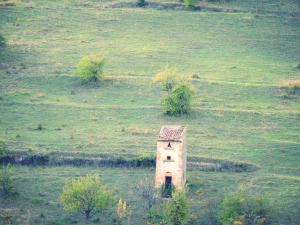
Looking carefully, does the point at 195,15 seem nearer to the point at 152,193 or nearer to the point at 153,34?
the point at 153,34

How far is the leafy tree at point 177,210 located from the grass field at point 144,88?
258 cm

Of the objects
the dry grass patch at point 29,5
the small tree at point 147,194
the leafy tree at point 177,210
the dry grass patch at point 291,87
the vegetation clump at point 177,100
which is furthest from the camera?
the dry grass patch at point 29,5

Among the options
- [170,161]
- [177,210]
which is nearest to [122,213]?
[177,210]

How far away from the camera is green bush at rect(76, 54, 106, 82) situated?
51.2 metres

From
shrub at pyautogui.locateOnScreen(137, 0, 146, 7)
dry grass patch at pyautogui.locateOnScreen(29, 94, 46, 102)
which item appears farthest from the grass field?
shrub at pyautogui.locateOnScreen(137, 0, 146, 7)

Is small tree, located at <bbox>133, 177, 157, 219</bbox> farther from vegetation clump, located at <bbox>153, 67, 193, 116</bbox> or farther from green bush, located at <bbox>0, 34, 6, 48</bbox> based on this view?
green bush, located at <bbox>0, 34, 6, 48</bbox>

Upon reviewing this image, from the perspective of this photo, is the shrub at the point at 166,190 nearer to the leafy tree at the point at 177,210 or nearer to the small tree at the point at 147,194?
the small tree at the point at 147,194

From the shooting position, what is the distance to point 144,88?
165ft

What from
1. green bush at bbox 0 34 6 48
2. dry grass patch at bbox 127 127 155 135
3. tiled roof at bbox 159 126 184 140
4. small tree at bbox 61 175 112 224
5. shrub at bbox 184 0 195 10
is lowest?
small tree at bbox 61 175 112 224

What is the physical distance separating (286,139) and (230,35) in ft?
97.0

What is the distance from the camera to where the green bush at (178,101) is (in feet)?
144

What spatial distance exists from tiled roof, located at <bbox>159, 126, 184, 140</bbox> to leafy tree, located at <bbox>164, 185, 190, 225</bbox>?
184 inches

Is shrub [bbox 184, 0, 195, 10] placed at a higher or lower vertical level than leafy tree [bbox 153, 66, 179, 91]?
higher

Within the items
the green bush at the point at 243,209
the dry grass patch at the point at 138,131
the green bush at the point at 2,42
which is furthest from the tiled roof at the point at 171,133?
the green bush at the point at 2,42
